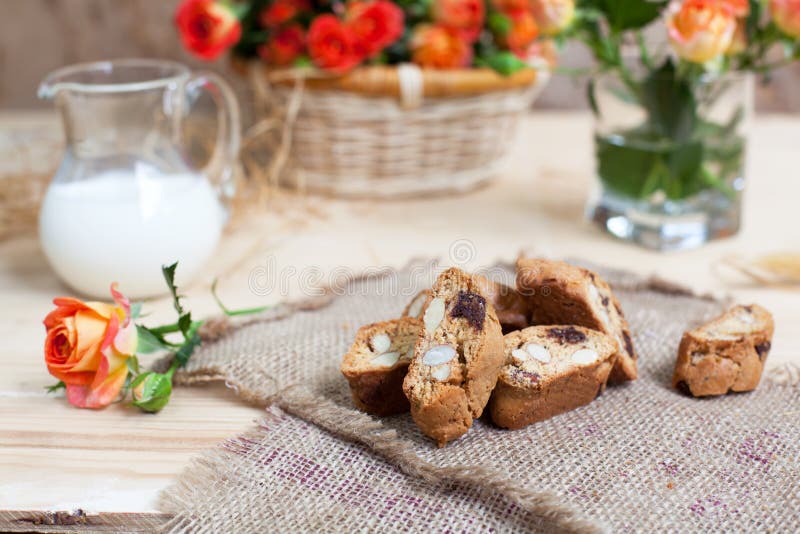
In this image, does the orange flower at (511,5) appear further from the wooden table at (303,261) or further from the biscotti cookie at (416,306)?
the biscotti cookie at (416,306)

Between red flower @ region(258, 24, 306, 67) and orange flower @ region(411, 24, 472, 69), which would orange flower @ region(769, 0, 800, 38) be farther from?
red flower @ region(258, 24, 306, 67)

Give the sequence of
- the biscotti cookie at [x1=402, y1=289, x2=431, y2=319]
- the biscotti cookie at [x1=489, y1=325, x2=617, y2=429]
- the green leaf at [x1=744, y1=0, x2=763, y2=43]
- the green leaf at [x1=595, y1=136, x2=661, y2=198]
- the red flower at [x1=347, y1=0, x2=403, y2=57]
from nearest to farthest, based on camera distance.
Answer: the biscotti cookie at [x1=489, y1=325, x2=617, y2=429] < the biscotti cookie at [x1=402, y1=289, x2=431, y2=319] < the green leaf at [x1=744, y1=0, x2=763, y2=43] < the green leaf at [x1=595, y1=136, x2=661, y2=198] < the red flower at [x1=347, y1=0, x2=403, y2=57]

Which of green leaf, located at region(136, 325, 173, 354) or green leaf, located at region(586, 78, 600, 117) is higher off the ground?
A: green leaf, located at region(586, 78, 600, 117)

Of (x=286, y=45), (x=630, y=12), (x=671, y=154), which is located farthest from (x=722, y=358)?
(x=286, y=45)

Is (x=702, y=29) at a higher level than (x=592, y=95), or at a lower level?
higher

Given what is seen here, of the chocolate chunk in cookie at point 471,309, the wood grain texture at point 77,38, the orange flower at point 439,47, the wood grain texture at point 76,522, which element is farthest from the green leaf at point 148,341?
the wood grain texture at point 77,38

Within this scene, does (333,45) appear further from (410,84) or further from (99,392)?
(99,392)

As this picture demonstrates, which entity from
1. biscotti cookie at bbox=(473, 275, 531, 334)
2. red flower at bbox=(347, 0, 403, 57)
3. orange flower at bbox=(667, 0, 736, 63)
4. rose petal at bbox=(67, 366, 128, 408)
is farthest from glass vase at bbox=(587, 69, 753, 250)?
rose petal at bbox=(67, 366, 128, 408)
